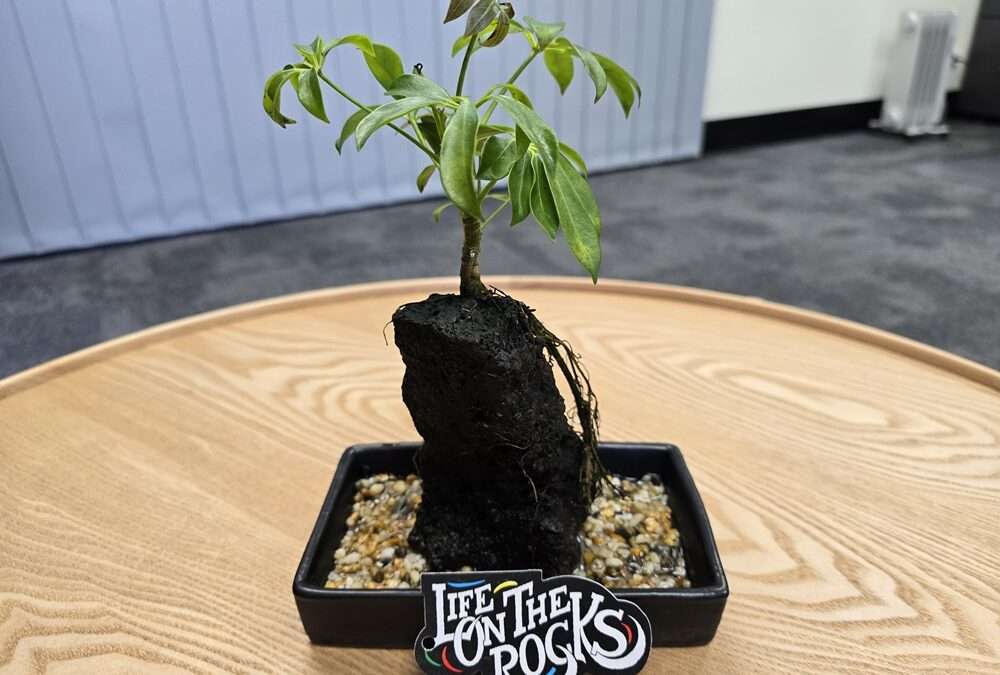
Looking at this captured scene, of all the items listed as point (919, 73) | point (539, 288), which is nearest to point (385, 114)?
point (539, 288)

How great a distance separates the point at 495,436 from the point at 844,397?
55 centimetres

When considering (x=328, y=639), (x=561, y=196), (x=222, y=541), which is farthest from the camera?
(x=222, y=541)

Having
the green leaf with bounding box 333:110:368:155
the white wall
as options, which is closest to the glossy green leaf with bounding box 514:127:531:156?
the green leaf with bounding box 333:110:368:155

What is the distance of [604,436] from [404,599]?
1.21 feet

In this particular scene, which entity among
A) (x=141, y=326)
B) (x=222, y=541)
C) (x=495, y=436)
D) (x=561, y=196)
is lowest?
(x=141, y=326)

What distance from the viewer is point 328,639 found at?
0.57 m

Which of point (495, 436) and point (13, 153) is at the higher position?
point (495, 436)

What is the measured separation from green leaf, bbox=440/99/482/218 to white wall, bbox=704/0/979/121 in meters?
3.22

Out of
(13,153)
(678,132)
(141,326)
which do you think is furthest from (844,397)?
(678,132)

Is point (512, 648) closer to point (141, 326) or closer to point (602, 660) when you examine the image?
point (602, 660)

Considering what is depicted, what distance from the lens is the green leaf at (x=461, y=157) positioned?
433mm

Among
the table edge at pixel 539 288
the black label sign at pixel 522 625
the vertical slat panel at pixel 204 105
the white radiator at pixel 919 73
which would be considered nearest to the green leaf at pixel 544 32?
the black label sign at pixel 522 625

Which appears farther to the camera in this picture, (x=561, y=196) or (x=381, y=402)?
(x=381, y=402)

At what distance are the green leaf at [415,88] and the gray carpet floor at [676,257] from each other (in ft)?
5.88
